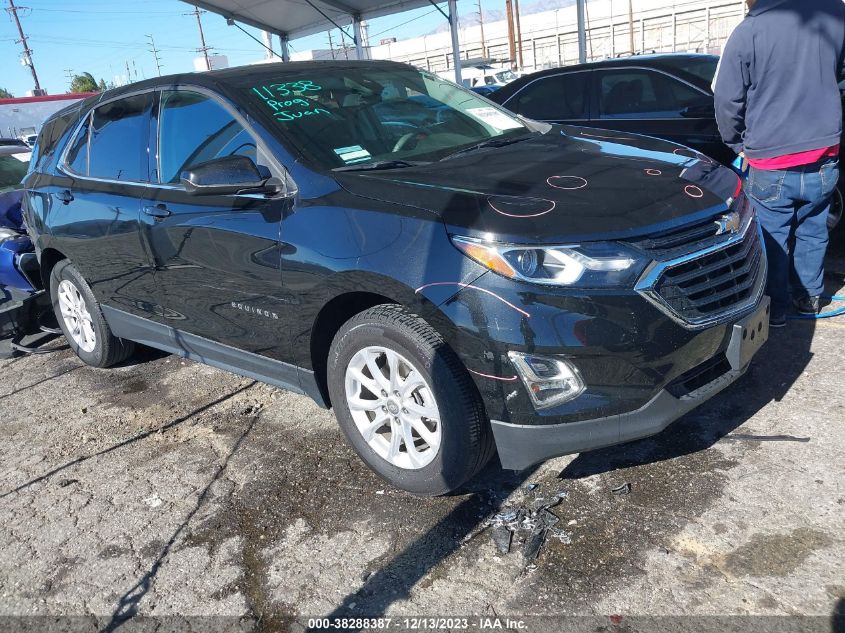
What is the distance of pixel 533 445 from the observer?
276 centimetres

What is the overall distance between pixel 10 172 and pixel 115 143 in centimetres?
367

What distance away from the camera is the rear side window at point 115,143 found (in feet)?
14.0

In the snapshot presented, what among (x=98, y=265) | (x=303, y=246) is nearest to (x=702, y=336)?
(x=303, y=246)

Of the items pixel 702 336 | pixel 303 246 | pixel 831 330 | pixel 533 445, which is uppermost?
pixel 303 246

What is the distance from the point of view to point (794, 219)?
4.51 meters

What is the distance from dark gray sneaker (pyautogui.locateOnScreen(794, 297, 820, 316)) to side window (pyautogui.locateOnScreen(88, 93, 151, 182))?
3914 mm

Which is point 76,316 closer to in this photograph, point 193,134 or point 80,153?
point 80,153

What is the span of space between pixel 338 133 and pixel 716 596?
98.4 inches

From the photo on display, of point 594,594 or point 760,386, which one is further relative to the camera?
point 760,386

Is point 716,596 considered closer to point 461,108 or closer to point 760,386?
point 760,386

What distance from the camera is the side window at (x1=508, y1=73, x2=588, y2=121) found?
6.75 m

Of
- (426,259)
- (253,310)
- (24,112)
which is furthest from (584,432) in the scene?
(24,112)

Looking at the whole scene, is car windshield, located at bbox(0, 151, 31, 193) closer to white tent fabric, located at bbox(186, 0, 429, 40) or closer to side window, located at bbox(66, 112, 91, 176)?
side window, located at bbox(66, 112, 91, 176)

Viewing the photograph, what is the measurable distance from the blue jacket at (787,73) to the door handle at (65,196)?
397 cm
